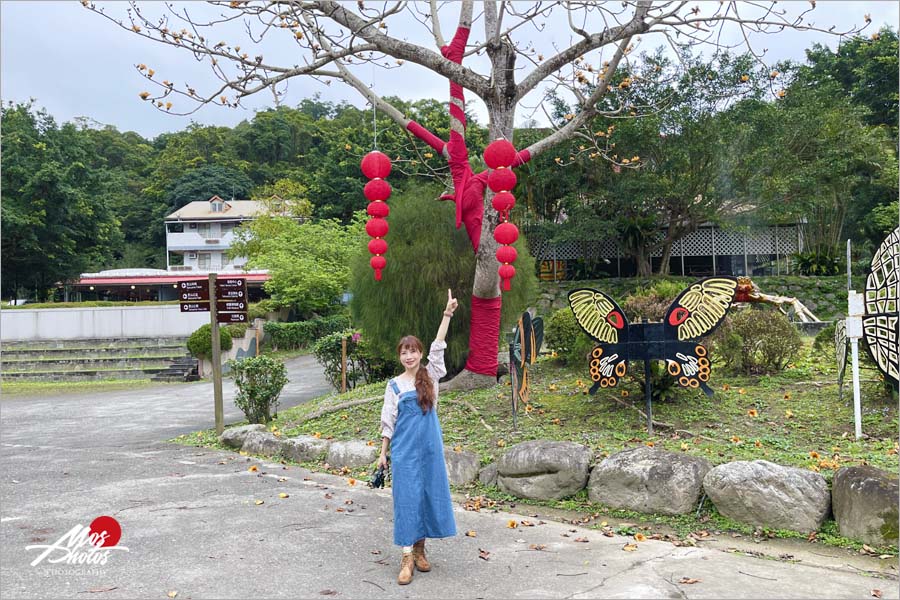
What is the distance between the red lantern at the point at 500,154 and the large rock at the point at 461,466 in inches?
108

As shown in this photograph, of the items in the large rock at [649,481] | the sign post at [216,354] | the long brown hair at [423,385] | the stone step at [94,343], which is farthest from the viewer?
the stone step at [94,343]

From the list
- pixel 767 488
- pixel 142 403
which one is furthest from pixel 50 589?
pixel 142 403

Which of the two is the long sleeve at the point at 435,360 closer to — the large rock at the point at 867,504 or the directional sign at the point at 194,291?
the large rock at the point at 867,504

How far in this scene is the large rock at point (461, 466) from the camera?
21.3 feet

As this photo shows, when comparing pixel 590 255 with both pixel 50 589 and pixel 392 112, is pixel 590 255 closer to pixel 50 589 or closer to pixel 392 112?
pixel 392 112

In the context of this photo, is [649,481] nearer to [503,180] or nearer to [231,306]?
[503,180]

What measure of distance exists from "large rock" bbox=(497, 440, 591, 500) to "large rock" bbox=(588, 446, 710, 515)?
0.15m

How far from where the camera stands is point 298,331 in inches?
962

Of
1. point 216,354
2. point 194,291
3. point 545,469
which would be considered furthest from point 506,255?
point 194,291

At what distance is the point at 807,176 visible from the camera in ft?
65.2

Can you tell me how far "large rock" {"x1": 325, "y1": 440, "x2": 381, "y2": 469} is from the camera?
7.29 metres

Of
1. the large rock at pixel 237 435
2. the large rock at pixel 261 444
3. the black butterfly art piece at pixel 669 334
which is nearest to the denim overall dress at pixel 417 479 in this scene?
the black butterfly art piece at pixel 669 334

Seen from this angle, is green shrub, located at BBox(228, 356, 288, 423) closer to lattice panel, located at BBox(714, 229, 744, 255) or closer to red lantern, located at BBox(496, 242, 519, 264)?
red lantern, located at BBox(496, 242, 519, 264)

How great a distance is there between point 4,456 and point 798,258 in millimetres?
21504
